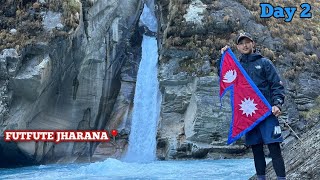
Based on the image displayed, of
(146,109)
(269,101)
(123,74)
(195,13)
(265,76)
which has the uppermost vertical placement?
(195,13)

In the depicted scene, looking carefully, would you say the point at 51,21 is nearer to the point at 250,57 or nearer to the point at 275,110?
the point at 250,57

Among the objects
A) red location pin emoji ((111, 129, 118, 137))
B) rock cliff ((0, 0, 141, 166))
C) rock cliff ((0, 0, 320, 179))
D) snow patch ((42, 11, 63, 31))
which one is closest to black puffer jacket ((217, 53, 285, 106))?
rock cliff ((0, 0, 320, 179))

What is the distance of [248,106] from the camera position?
6117 millimetres

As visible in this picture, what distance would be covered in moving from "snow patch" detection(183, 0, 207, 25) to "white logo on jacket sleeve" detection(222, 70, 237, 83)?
65.3 ft

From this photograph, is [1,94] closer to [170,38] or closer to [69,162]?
[69,162]

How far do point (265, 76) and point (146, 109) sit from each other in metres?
21.1

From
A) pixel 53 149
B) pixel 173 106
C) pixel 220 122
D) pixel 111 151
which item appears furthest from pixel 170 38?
pixel 53 149

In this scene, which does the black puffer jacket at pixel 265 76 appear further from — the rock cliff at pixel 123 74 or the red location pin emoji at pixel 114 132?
the red location pin emoji at pixel 114 132

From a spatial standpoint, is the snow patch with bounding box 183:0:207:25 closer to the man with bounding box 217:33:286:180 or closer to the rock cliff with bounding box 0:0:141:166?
the rock cliff with bounding box 0:0:141:166

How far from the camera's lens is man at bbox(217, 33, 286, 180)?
18.0 ft

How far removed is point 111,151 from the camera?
2603 cm

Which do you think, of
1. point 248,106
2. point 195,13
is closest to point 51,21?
point 195,13

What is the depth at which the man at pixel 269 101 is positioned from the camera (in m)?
5.47

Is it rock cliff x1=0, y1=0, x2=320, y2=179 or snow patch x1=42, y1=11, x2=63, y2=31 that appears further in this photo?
snow patch x1=42, y1=11, x2=63, y2=31
